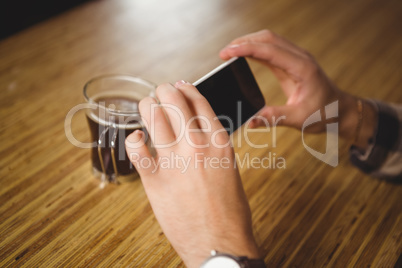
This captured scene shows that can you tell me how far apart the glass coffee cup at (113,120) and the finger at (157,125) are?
8cm

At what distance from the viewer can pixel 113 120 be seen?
2.39 feet

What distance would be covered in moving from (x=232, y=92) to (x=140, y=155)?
0.92 ft

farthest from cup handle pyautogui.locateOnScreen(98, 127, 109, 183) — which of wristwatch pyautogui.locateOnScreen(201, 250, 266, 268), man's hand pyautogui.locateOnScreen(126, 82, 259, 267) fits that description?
wristwatch pyautogui.locateOnScreen(201, 250, 266, 268)

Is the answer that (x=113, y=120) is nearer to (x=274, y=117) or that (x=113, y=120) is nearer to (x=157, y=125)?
(x=157, y=125)

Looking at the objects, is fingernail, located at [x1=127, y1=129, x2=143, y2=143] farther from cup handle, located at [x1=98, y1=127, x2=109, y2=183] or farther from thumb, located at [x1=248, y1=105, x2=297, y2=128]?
thumb, located at [x1=248, y1=105, x2=297, y2=128]

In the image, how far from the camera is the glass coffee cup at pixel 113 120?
0.73m

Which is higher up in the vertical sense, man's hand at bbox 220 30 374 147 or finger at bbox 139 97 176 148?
finger at bbox 139 97 176 148

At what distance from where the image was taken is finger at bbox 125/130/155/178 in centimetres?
61

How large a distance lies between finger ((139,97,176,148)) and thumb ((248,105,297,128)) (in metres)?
0.30

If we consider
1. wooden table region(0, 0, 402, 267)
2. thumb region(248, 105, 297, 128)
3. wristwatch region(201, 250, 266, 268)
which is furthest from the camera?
thumb region(248, 105, 297, 128)

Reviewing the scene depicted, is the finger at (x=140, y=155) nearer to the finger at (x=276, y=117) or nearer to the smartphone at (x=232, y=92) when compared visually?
the smartphone at (x=232, y=92)

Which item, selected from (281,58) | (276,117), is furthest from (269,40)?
(276,117)

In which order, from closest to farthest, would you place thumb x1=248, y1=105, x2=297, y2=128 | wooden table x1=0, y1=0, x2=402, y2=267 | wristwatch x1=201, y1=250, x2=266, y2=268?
wristwatch x1=201, y1=250, x2=266, y2=268
wooden table x1=0, y1=0, x2=402, y2=267
thumb x1=248, y1=105, x2=297, y2=128

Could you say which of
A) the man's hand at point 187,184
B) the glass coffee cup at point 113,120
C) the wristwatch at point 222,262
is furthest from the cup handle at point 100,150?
the wristwatch at point 222,262
